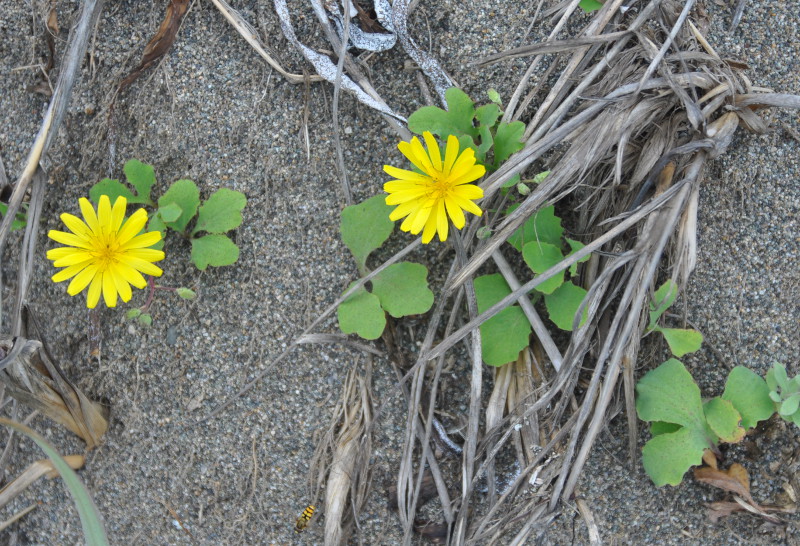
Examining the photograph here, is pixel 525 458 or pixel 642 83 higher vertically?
pixel 642 83

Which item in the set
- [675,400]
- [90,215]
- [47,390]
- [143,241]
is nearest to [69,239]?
[90,215]

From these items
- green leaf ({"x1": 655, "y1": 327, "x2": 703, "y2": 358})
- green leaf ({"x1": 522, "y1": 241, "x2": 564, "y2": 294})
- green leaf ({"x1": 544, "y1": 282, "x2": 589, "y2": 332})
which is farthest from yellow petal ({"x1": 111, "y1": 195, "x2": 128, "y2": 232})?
green leaf ({"x1": 655, "y1": 327, "x2": 703, "y2": 358})

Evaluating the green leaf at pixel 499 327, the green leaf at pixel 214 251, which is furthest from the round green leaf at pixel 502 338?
the green leaf at pixel 214 251

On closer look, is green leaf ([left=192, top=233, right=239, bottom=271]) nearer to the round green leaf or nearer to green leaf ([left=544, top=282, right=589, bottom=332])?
the round green leaf

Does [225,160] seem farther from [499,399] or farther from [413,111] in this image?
[499,399]

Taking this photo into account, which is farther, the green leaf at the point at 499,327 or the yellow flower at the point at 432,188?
the green leaf at the point at 499,327

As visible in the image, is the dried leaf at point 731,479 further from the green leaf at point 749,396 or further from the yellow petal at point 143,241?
the yellow petal at point 143,241

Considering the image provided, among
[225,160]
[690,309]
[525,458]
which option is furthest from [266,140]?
[690,309]
